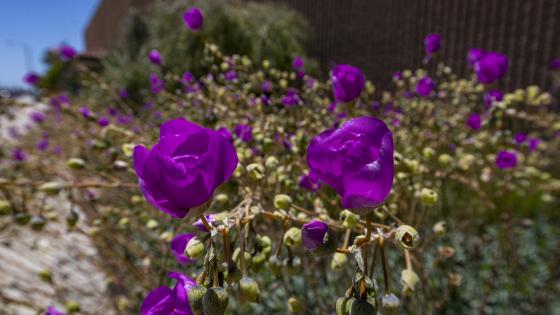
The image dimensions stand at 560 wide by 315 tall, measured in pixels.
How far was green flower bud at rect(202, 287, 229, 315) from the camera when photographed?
1.55 feet

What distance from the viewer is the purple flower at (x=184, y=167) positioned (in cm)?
46

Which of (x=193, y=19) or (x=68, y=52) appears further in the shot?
(x=68, y=52)

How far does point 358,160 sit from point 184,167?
0.19 metres

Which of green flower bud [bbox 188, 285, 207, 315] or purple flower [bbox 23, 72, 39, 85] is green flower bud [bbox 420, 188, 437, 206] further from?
purple flower [bbox 23, 72, 39, 85]

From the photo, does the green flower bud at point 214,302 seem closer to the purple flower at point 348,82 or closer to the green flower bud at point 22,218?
the purple flower at point 348,82

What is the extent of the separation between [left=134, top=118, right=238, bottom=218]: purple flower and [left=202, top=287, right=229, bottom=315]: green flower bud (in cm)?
9

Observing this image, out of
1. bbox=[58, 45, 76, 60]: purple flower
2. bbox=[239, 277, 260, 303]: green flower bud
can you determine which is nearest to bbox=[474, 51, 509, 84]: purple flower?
bbox=[239, 277, 260, 303]: green flower bud

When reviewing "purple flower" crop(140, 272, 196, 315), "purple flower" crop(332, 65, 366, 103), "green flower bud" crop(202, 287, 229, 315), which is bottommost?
"purple flower" crop(140, 272, 196, 315)

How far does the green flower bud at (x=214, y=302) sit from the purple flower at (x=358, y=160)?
175 mm

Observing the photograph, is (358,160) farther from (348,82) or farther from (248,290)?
(348,82)

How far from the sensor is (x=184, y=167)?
463mm

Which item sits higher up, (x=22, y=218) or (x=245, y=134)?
(x=245, y=134)

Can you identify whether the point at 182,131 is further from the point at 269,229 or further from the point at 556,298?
the point at 556,298

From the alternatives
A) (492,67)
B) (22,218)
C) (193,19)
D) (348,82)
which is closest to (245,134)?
(348,82)
